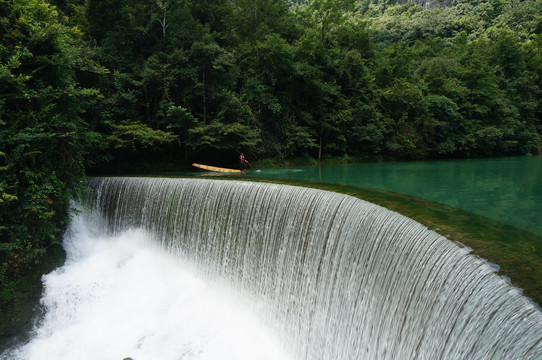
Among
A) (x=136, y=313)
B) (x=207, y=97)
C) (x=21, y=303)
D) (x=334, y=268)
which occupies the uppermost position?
(x=207, y=97)

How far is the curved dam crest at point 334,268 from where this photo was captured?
2.83m

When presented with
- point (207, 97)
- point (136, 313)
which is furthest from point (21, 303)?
point (207, 97)

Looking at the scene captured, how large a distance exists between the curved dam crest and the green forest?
266cm

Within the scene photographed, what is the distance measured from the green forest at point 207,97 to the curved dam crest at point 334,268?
2.66 meters

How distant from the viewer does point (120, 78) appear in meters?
14.1

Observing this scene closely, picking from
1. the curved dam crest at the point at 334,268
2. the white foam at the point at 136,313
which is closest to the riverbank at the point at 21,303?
the white foam at the point at 136,313

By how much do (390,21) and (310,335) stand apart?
6111cm

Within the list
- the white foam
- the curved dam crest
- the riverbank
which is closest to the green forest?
the riverbank

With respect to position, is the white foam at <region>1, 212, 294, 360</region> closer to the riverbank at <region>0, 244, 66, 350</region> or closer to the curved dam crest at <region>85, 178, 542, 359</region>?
the riverbank at <region>0, 244, 66, 350</region>

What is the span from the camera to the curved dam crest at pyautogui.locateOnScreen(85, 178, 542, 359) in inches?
111

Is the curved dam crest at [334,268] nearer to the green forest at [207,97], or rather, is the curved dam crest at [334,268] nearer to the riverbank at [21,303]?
the riverbank at [21,303]

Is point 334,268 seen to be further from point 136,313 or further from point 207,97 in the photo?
point 207,97

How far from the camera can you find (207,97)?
15.4m

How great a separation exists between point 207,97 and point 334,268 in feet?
40.5
